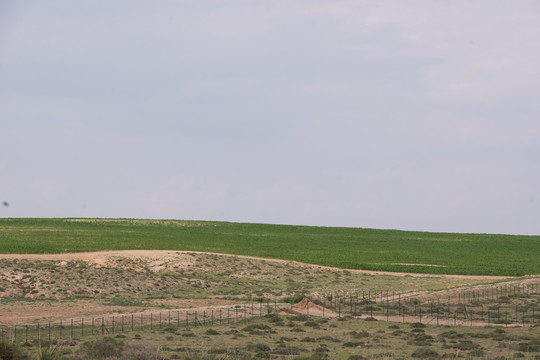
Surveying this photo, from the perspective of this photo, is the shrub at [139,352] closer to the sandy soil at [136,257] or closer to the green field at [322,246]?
the sandy soil at [136,257]

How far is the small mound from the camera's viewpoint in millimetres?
47425

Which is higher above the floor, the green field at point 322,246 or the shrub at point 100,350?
the green field at point 322,246

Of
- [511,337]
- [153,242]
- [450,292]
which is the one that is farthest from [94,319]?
[153,242]

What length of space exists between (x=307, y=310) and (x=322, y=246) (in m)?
49.8

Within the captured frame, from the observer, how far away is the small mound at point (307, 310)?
47425mm

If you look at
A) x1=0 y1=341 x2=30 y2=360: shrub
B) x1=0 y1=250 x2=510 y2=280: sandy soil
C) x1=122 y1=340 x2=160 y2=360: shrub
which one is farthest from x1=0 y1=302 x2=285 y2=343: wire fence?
x1=0 y1=250 x2=510 y2=280: sandy soil

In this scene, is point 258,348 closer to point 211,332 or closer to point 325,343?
point 325,343

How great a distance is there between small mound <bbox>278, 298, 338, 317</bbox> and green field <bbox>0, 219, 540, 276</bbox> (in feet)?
84.9

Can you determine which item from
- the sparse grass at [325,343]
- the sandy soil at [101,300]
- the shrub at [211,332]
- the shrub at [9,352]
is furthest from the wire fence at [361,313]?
the shrub at [9,352]

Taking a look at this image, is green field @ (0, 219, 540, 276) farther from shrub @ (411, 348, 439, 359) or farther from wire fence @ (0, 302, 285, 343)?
shrub @ (411, 348, 439, 359)

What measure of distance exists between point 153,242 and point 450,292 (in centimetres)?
4037

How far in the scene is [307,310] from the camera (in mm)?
48188

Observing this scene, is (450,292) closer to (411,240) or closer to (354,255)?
(354,255)

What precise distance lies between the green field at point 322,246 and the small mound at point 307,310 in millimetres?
25891
